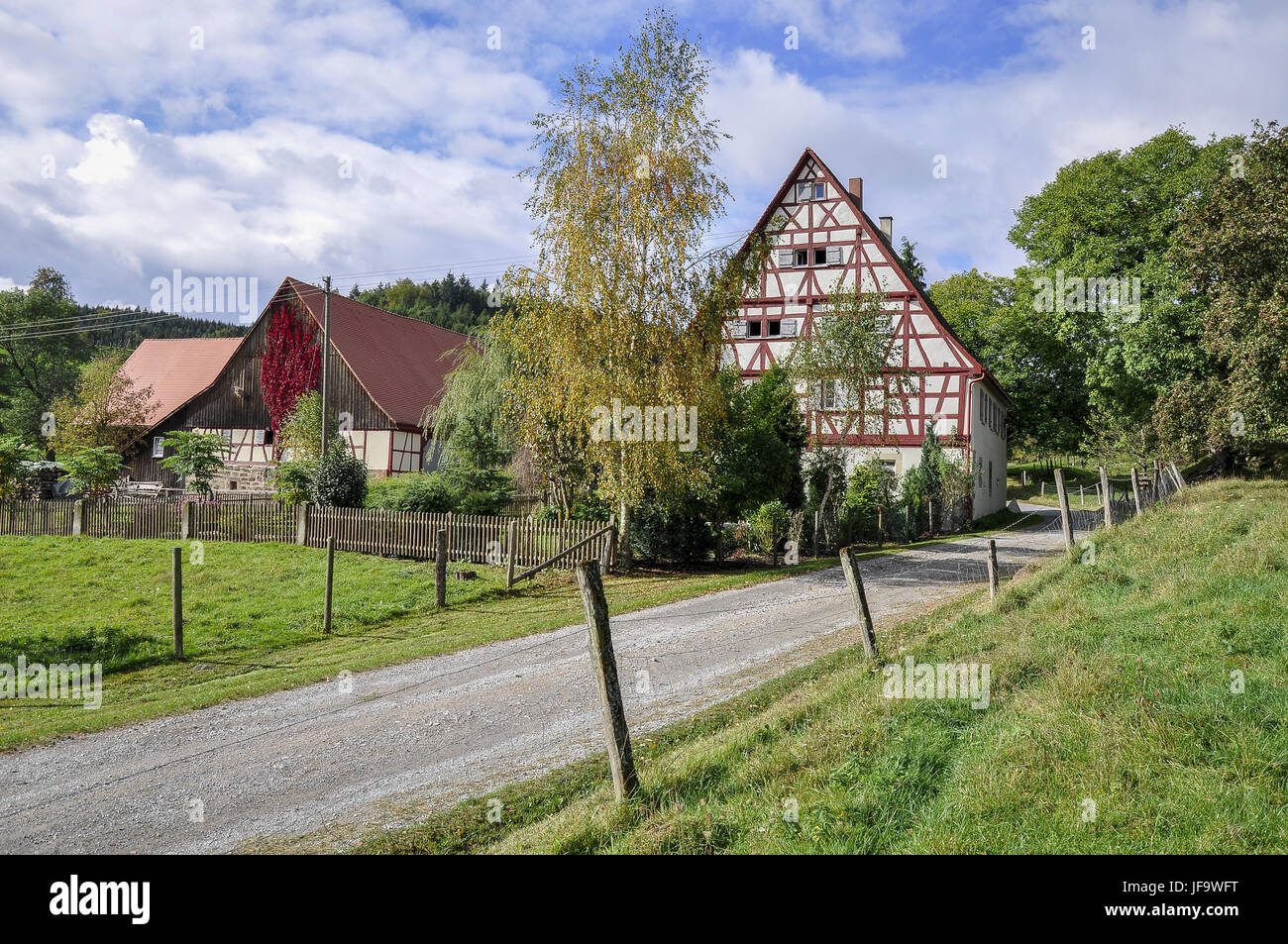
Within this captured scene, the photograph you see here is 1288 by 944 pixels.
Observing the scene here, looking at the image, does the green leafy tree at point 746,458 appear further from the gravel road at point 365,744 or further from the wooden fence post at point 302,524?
the wooden fence post at point 302,524

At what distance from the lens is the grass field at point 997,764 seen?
454cm

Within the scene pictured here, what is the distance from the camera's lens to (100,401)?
4134cm

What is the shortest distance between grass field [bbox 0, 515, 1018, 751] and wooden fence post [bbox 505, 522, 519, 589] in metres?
0.34

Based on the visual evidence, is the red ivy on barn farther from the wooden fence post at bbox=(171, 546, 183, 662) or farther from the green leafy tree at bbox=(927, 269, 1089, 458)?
the green leafy tree at bbox=(927, 269, 1089, 458)

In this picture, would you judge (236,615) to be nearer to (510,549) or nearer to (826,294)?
(510,549)

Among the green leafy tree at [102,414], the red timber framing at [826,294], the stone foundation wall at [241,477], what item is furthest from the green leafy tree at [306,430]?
the red timber framing at [826,294]

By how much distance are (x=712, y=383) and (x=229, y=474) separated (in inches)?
1164

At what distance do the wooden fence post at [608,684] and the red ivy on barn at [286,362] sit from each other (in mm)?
36752

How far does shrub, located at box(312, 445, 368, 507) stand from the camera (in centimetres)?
2506

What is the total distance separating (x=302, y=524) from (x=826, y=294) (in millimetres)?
21455

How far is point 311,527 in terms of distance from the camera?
2259 cm

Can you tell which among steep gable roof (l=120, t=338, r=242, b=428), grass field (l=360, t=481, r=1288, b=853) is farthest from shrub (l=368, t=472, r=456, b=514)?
steep gable roof (l=120, t=338, r=242, b=428)

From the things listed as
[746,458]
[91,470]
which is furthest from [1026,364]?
[91,470]

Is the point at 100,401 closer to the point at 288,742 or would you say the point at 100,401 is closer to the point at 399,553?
the point at 399,553
